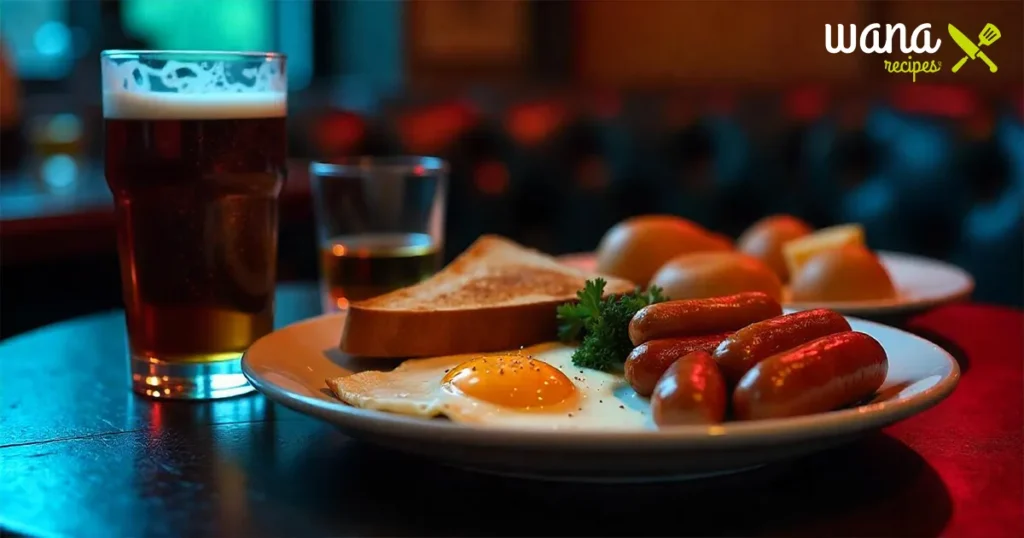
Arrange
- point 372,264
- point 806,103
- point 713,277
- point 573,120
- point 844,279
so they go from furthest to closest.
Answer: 1. point 573,120
2. point 806,103
3. point 372,264
4. point 844,279
5. point 713,277

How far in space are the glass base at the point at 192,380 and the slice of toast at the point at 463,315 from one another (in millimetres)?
117

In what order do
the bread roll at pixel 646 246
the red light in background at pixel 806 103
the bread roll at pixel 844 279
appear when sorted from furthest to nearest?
the red light in background at pixel 806 103
the bread roll at pixel 646 246
the bread roll at pixel 844 279

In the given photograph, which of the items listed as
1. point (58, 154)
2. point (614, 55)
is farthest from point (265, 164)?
point (614, 55)

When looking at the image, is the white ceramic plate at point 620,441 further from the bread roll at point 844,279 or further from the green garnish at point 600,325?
the bread roll at point 844,279

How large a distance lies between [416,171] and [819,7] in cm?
208

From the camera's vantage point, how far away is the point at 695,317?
33.8 inches

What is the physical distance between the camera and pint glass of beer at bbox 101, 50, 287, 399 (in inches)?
39.3

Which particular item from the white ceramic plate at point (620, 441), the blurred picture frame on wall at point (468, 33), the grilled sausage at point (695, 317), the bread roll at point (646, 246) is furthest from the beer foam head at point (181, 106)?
the blurred picture frame on wall at point (468, 33)

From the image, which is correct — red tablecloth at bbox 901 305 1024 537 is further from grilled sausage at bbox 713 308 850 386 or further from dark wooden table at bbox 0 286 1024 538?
grilled sausage at bbox 713 308 850 386

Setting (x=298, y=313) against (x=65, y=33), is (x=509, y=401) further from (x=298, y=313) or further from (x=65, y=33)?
(x=65, y=33)

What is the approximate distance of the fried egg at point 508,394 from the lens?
76cm

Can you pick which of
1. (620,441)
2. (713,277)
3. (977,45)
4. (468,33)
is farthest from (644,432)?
(468,33)

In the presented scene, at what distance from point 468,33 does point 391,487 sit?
10.0ft

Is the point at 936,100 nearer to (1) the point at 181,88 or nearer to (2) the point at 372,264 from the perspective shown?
(2) the point at 372,264
